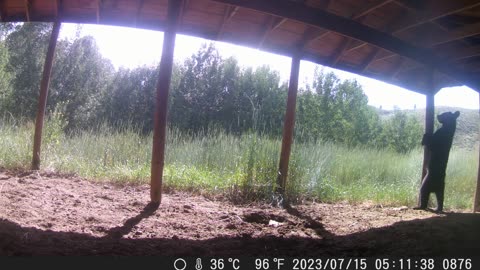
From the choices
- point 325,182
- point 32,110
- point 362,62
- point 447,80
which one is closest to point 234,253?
point 325,182

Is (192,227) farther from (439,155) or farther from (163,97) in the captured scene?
(439,155)

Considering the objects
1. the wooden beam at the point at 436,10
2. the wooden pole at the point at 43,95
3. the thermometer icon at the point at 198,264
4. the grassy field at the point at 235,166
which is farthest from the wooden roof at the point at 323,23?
the thermometer icon at the point at 198,264

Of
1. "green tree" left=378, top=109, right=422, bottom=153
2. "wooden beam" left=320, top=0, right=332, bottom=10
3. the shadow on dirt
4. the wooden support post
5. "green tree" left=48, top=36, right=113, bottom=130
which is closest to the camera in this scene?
the shadow on dirt

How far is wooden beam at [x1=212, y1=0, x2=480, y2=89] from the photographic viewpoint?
4004 millimetres

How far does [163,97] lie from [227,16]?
154 cm

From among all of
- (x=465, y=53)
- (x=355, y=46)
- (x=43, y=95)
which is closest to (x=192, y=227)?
(x=43, y=95)

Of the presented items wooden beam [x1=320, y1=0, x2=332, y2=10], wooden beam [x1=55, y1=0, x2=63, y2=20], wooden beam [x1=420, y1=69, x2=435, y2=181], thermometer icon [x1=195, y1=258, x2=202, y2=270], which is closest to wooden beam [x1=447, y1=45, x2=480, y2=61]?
wooden beam [x1=420, y1=69, x2=435, y2=181]

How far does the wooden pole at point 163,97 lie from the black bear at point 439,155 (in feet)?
12.7

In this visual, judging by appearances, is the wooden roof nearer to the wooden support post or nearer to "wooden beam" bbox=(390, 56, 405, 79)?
the wooden support post

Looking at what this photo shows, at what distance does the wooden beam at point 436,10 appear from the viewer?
12.4 feet

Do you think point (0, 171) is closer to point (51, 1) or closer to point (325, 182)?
point (51, 1)

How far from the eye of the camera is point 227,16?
14.9 feet

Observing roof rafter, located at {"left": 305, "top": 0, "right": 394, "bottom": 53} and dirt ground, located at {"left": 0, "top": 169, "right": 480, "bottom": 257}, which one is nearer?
dirt ground, located at {"left": 0, "top": 169, "right": 480, "bottom": 257}

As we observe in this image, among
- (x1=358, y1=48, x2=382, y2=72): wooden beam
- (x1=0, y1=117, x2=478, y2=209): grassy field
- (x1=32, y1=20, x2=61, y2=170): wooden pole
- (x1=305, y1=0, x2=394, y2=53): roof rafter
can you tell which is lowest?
(x1=0, y1=117, x2=478, y2=209): grassy field
